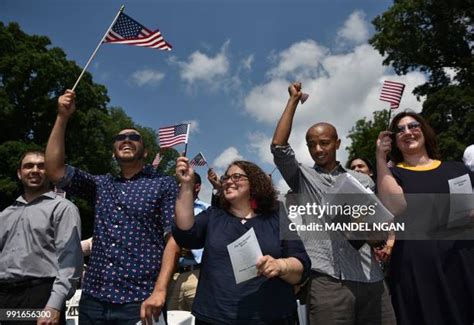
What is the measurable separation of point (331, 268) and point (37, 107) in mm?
21713

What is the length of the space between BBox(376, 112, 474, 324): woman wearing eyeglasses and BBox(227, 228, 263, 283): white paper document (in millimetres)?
1057

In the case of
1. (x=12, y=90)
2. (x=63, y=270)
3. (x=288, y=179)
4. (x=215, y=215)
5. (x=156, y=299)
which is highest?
(x=12, y=90)

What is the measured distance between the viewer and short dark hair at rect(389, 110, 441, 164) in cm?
326

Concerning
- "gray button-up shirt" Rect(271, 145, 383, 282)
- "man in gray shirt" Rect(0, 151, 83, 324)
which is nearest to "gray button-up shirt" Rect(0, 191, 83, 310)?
"man in gray shirt" Rect(0, 151, 83, 324)

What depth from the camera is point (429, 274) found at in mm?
2809

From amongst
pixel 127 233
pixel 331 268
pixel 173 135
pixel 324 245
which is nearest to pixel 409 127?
pixel 324 245

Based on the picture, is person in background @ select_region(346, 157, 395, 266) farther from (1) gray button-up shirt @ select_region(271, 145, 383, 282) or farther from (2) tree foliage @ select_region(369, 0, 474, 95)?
(2) tree foliage @ select_region(369, 0, 474, 95)

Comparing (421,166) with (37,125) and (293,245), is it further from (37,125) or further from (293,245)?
(37,125)

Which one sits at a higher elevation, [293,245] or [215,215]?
[215,215]

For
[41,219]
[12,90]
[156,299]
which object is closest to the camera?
[156,299]

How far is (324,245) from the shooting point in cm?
308

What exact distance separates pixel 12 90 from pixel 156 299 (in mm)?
21383

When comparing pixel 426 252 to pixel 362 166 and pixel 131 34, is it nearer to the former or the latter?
pixel 362 166

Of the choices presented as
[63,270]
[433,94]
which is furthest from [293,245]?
[433,94]
